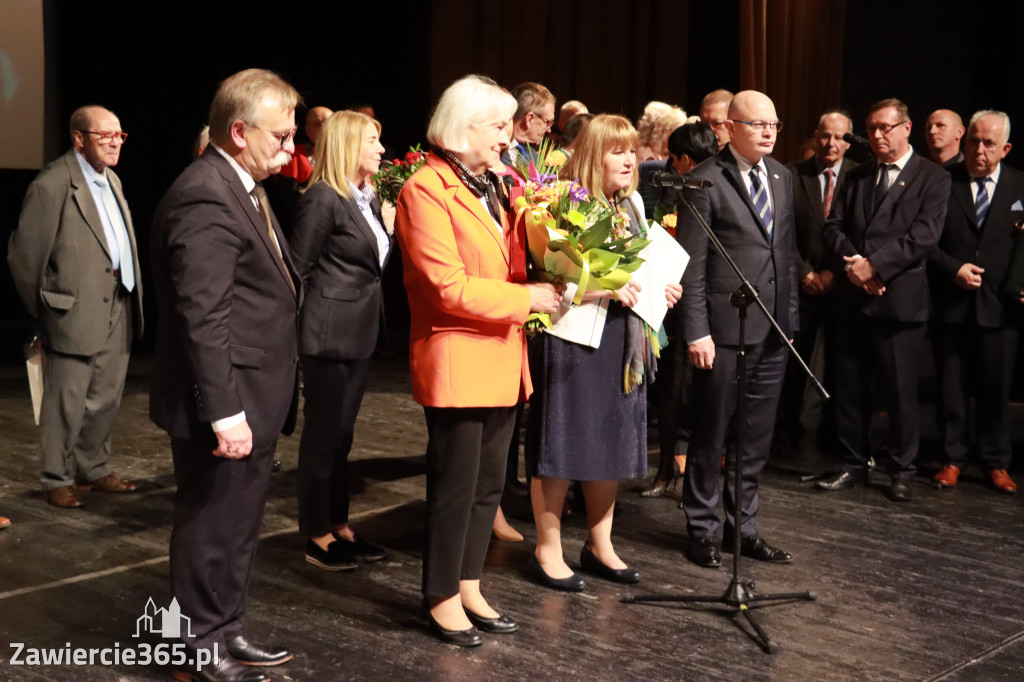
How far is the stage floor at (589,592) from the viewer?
325 centimetres

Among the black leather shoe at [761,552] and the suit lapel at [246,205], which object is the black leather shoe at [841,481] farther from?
the suit lapel at [246,205]

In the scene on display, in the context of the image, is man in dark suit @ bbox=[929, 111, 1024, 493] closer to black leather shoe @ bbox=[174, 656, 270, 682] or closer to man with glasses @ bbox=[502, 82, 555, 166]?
man with glasses @ bbox=[502, 82, 555, 166]

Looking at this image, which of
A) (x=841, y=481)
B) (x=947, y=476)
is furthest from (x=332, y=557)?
(x=947, y=476)

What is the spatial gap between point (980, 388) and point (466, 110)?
11.6ft

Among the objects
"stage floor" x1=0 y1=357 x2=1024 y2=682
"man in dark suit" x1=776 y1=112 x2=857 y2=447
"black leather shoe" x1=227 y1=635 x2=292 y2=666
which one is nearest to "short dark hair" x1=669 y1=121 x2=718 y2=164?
"man in dark suit" x1=776 y1=112 x2=857 y2=447

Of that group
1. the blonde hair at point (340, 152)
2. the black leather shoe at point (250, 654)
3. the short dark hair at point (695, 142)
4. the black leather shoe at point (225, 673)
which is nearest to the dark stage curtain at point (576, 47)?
the short dark hair at point (695, 142)

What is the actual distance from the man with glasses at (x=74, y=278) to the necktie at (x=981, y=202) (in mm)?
3874

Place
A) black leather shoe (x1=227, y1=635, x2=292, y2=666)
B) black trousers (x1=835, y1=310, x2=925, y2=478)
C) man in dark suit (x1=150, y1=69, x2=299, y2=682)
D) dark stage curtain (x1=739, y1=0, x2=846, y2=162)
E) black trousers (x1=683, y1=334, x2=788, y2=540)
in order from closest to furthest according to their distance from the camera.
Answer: man in dark suit (x1=150, y1=69, x2=299, y2=682) → black leather shoe (x1=227, y1=635, x2=292, y2=666) → black trousers (x1=683, y1=334, x2=788, y2=540) → black trousers (x1=835, y1=310, x2=925, y2=478) → dark stage curtain (x1=739, y1=0, x2=846, y2=162)

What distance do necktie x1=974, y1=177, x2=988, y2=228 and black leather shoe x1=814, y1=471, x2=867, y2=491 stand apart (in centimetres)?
133

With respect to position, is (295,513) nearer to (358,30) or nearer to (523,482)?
(523,482)

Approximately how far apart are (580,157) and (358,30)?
19.8 feet

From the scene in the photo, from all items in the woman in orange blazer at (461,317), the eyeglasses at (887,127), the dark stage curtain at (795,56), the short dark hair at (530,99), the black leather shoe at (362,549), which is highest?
the dark stage curtain at (795,56)

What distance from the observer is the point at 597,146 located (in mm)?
3785

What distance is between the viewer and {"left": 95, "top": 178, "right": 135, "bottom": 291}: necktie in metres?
4.95
